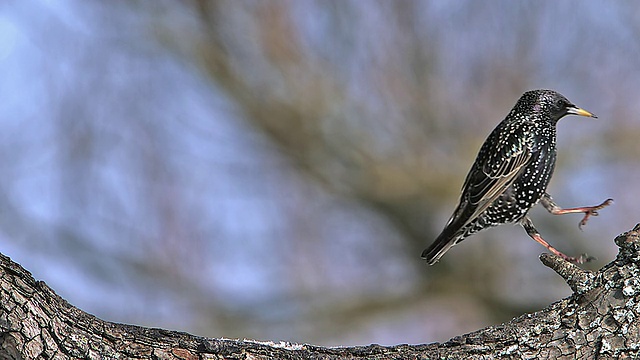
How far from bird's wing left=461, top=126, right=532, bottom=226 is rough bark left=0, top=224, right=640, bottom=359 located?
1198mm

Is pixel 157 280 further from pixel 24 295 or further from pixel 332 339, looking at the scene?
pixel 24 295

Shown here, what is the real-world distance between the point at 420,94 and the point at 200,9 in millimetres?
2257

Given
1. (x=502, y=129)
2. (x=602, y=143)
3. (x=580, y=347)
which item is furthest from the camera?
(x=602, y=143)

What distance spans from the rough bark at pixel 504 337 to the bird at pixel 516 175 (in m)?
1.12

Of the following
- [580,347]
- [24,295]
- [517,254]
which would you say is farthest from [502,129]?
[517,254]

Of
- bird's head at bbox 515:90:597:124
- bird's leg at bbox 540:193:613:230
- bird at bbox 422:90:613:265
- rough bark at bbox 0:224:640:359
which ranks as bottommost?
rough bark at bbox 0:224:640:359

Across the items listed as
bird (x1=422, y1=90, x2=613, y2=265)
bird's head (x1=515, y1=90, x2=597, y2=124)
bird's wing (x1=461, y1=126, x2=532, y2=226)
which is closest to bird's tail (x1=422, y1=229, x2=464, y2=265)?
bird (x1=422, y1=90, x2=613, y2=265)

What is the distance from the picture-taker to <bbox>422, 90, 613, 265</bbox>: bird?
398 cm

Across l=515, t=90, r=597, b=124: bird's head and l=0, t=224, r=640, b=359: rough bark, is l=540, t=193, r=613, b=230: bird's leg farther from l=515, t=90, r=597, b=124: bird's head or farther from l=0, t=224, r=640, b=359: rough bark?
l=0, t=224, r=640, b=359: rough bark

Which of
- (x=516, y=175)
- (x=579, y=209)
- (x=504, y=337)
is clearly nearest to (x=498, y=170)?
(x=516, y=175)

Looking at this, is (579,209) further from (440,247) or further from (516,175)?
(440,247)

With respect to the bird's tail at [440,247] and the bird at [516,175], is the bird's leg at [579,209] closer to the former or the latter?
the bird at [516,175]

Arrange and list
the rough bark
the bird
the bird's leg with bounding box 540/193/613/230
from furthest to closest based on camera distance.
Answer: the bird, the bird's leg with bounding box 540/193/613/230, the rough bark

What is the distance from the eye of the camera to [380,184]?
28.2 ft
